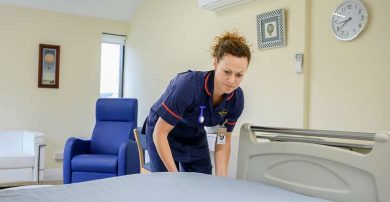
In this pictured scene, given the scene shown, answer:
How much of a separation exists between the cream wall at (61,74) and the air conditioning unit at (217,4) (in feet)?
6.84

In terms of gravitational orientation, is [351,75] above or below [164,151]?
above

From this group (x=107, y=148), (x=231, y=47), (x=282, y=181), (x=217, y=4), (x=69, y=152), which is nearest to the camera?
(x=282, y=181)

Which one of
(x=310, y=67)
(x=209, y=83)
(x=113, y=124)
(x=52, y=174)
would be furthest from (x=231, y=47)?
(x=52, y=174)

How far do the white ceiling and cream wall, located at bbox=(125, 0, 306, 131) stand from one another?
156 mm

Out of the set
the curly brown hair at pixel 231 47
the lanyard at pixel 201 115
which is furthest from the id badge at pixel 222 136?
the curly brown hair at pixel 231 47

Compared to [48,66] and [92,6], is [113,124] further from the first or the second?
[92,6]

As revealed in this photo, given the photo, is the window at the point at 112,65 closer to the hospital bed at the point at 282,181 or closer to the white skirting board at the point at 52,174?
the white skirting board at the point at 52,174

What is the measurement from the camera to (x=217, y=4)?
3605 mm

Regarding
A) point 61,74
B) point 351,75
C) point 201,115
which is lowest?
point 201,115

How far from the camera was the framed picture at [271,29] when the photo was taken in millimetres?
3070

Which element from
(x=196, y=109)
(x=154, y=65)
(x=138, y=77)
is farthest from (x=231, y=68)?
(x=138, y=77)

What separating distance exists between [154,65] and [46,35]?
1.43 m

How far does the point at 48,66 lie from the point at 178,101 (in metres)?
3.71

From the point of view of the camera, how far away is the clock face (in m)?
2.54
